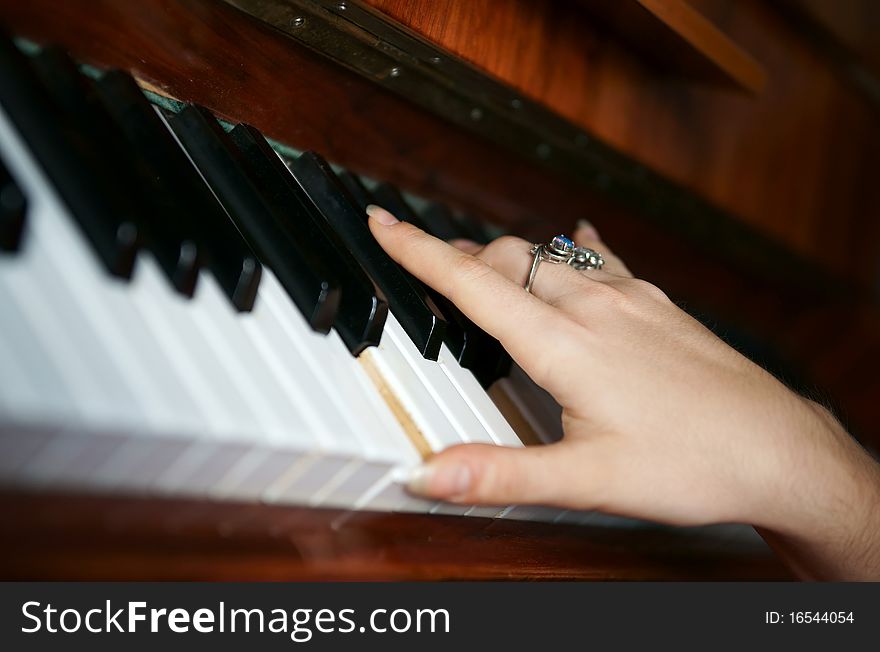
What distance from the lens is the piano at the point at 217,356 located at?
0.51 m

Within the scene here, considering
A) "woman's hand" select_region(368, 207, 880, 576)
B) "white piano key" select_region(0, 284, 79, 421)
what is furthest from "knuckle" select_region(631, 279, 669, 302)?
"white piano key" select_region(0, 284, 79, 421)

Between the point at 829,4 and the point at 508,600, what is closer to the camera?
the point at 508,600

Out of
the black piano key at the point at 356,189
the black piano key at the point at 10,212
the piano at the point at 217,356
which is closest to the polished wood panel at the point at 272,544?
the piano at the point at 217,356

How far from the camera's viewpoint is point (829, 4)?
150 centimetres

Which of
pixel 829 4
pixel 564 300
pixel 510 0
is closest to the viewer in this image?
pixel 564 300

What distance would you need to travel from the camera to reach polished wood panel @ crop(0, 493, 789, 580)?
51 centimetres

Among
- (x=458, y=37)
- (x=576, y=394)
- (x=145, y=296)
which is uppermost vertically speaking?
(x=458, y=37)

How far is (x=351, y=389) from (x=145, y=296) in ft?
0.63

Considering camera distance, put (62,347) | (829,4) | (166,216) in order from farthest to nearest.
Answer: (829,4) → (166,216) → (62,347)

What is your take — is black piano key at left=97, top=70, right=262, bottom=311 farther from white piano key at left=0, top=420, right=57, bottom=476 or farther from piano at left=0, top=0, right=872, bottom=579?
white piano key at left=0, top=420, right=57, bottom=476

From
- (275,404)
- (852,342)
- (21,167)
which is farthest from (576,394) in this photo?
(852,342)

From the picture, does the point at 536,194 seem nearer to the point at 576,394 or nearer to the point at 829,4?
the point at 576,394

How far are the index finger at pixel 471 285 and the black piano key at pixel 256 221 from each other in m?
0.12

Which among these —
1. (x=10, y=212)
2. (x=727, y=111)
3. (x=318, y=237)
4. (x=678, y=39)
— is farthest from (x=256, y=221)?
(x=727, y=111)
